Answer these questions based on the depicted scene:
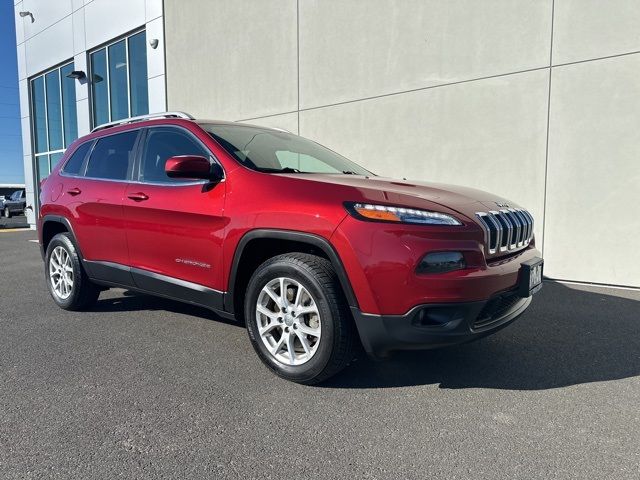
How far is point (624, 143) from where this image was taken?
18.1 ft

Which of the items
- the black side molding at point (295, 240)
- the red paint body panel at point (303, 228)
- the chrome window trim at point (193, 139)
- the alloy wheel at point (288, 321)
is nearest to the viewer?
the red paint body panel at point (303, 228)

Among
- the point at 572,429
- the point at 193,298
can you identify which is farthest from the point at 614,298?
the point at 193,298

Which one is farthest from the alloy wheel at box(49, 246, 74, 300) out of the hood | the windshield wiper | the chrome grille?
Answer: the chrome grille

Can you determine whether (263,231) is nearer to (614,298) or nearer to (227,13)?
(614,298)

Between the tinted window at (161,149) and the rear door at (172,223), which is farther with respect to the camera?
the tinted window at (161,149)

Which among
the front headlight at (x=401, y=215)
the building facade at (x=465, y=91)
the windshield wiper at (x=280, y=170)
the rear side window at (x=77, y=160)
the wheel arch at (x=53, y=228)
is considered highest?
the building facade at (x=465, y=91)

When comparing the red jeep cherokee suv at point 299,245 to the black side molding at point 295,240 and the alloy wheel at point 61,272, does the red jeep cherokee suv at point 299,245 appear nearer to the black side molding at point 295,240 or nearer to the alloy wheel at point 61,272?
the black side molding at point 295,240

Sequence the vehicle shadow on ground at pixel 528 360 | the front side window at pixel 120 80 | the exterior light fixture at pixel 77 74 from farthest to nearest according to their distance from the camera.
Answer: the exterior light fixture at pixel 77 74
the front side window at pixel 120 80
the vehicle shadow on ground at pixel 528 360

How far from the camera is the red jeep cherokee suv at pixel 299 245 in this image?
250 centimetres

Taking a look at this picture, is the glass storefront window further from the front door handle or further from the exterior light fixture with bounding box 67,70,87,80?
the front door handle

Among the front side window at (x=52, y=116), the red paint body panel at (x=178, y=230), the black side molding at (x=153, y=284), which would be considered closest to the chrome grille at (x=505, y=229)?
the red paint body panel at (x=178, y=230)

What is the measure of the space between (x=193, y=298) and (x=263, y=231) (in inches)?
34.2

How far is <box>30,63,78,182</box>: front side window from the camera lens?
1489 centimetres

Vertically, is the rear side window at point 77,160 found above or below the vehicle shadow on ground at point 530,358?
above
